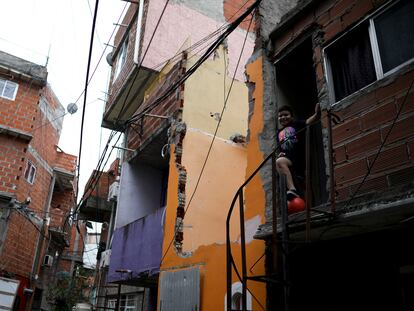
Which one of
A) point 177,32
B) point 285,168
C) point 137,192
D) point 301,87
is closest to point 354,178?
point 285,168

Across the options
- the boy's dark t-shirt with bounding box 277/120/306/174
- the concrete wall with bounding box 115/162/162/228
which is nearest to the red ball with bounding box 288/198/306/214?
the boy's dark t-shirt with bounding box 277/120/306/174

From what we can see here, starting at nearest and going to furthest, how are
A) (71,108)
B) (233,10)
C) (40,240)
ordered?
(71,108) < (233,10) < (40,240)

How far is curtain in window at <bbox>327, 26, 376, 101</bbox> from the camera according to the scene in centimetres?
478

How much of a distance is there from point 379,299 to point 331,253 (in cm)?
73

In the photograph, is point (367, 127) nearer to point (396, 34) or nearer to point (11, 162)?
point (396, 34)

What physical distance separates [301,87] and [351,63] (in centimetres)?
164

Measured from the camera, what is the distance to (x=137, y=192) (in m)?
12.2

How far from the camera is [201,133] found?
32.1 ft

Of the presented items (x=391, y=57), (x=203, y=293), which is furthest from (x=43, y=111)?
(x=391, y=57)

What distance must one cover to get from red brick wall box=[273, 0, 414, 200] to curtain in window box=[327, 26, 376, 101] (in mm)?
141

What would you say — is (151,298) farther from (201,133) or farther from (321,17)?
(321,17)

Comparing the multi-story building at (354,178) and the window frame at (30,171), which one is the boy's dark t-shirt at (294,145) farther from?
the window frame at (30,171)

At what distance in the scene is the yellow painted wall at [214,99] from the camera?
998 centimetres

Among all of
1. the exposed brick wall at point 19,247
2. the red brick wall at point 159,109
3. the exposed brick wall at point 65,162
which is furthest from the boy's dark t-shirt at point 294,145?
the exposed brick wall at point 65,162
